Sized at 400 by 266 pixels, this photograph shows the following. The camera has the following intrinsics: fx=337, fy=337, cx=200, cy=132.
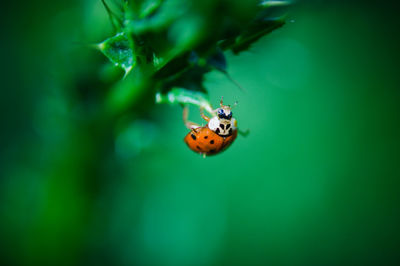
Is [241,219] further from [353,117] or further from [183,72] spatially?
[183,72]

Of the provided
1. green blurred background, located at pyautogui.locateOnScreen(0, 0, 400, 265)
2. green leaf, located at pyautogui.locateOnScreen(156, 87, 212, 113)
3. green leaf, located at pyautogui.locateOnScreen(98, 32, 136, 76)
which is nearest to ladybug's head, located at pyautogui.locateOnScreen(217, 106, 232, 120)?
green blurred background, located at pyautogui.locateOnScreen(0, 0, 400, 265)

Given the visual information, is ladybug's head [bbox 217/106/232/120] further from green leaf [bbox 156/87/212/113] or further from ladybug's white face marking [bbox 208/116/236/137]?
green leaf [bbox 156/87/212/113]


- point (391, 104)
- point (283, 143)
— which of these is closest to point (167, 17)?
point (283, 143)

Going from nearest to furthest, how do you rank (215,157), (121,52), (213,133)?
(121,52)
(213,133)
(215,157)

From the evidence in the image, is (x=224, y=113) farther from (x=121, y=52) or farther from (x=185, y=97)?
(x=121, y=52)

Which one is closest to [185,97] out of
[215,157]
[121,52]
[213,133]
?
[121,52]

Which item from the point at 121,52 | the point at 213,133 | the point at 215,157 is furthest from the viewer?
the point at 215,157

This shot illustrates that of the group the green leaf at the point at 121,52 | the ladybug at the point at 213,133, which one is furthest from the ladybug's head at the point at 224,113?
the green leaf at the point at 121,52
